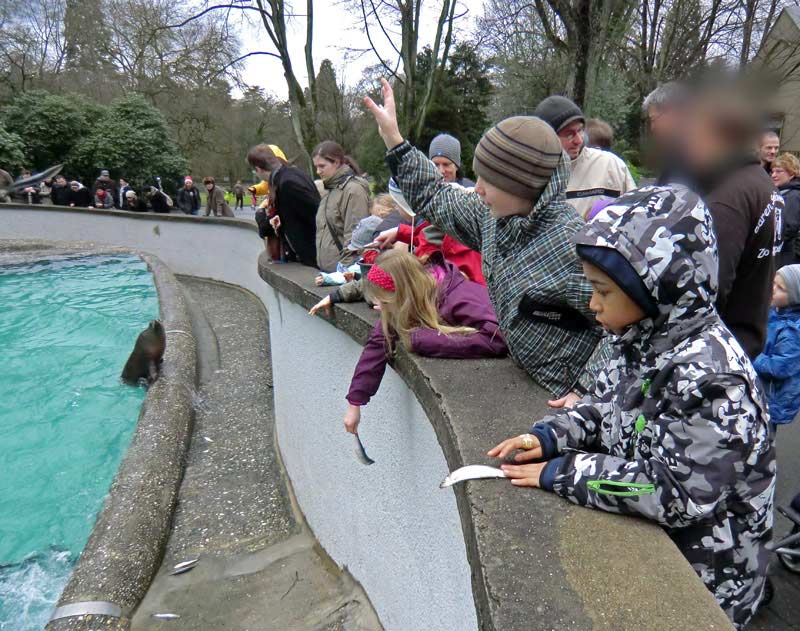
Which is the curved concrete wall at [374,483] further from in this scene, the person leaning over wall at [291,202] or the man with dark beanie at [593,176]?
the man with dark beanie at [593,176]

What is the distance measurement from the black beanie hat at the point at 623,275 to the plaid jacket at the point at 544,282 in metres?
0.58

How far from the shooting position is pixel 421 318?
7.98 feet

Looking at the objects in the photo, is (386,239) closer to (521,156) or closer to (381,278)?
(381,278)

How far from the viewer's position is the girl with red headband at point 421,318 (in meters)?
2.33

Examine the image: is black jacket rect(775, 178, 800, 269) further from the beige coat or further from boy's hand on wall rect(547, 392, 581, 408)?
boy's hand on wall rect(547, 392, 581, 408)

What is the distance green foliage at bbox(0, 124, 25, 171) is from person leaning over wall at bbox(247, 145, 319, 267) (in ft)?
68.7

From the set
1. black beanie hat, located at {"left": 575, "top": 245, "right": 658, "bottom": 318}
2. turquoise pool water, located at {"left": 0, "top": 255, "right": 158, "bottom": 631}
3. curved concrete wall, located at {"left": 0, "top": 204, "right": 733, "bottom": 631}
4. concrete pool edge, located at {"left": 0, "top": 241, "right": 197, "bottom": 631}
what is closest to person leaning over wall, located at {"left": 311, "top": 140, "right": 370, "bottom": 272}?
curved concrete wall, located at {"left": 0, "top": 204, "right": 733, "bottom": 631}

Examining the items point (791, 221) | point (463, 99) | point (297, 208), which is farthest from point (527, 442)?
point (463, 99)

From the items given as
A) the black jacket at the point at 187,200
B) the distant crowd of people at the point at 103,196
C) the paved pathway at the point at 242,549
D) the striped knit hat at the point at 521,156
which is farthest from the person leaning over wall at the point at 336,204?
the black jacket at the point at 187,200

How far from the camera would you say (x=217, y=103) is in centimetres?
3139

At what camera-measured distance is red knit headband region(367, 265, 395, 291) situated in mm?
2480

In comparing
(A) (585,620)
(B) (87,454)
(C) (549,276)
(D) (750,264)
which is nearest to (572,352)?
(C) (549,276)

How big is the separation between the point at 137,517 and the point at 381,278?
9.58 ft

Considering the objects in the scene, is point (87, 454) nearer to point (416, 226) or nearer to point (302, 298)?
point (302, 298)
